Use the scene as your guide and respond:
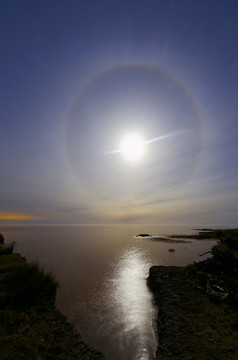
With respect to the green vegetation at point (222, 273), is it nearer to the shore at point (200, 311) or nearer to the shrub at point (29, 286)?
the shore at point (200, 311)

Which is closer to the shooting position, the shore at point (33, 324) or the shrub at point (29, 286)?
the shore at point (33, 324)

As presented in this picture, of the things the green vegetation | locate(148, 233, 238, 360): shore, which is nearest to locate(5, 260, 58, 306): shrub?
locate(148, 233, 238, 360): shore

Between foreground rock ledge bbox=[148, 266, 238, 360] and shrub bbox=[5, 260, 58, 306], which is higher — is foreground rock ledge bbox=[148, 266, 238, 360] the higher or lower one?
the lower one

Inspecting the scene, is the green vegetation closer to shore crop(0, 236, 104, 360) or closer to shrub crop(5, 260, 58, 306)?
shore crop(0, 236, 104, 360)

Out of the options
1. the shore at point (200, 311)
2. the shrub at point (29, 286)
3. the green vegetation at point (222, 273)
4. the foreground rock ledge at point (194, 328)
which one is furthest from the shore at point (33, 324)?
the green vegetation at point (222, 273)

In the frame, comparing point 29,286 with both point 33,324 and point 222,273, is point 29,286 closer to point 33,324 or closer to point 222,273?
point 33,324

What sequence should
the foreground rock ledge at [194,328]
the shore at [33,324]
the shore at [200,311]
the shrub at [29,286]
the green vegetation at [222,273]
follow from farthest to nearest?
the green vegetation at [222,273]
the shrub at [29,286]
the shore at [200,311]
the foreground rock ledge at [194,328]
the shore at [33,324]

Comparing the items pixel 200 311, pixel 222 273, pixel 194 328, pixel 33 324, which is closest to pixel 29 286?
pixel 33 324

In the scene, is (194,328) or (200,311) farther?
(200,311)
